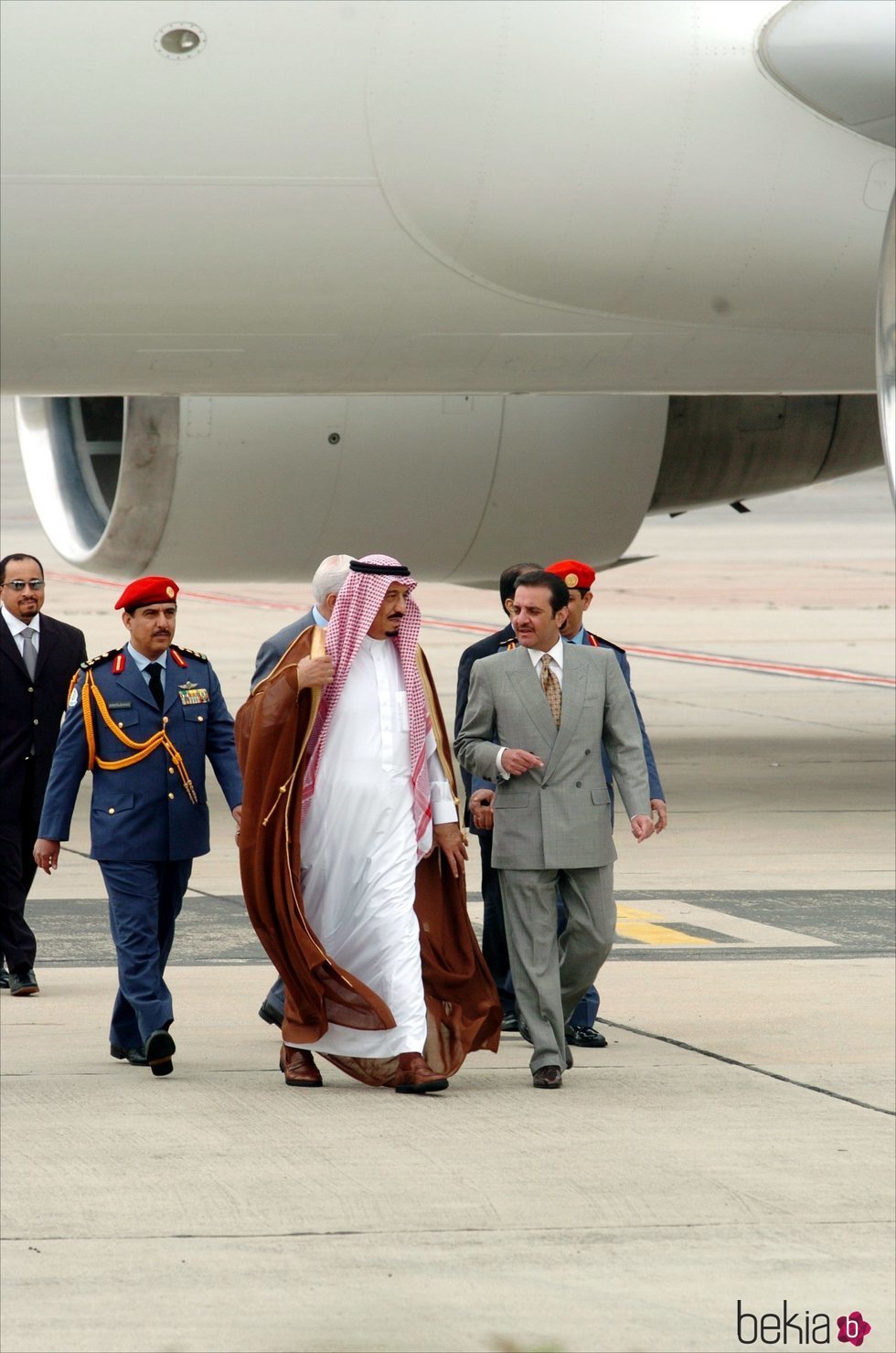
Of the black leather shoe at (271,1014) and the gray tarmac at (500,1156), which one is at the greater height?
the black leather shoe at (271,1014)

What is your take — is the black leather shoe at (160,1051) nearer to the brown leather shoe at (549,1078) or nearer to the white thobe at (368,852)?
the white thobe at (368,852)

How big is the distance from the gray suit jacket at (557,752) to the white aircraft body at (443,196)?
390 cm

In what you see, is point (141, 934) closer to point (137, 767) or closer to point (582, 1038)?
point (137, 767)

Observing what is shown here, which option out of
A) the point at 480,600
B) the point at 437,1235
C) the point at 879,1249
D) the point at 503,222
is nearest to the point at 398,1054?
the point at 437,1235

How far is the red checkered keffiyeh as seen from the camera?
6738 millimetres

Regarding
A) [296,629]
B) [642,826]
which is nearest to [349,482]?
[296,629]

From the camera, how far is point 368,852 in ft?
22.1

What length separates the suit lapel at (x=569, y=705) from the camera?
6926mm

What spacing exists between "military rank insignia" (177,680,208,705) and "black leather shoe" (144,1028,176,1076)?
3.66 feet

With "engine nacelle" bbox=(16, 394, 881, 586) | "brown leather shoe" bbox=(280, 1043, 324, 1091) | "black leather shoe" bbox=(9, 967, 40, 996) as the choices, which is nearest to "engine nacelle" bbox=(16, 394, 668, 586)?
"engine nacelle" bbox=(16, 394, 881, 586)

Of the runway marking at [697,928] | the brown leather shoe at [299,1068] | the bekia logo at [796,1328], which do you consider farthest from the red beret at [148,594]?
the bekia logo at [796,1328]

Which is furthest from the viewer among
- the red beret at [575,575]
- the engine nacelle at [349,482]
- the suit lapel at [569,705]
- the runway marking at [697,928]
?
the engine nacelle at [349,482]

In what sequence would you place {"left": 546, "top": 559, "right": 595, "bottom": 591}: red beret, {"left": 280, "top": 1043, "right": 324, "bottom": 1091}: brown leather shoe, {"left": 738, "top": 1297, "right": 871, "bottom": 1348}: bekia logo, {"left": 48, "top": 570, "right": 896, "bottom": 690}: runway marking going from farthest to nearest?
1. {"left": 48, "top": 570, "right": 896, "bottom": 690}: runway marking
2. {"left": 546, "top": 559, "right": 595, "bottom": 591}: red beret
3. {"left": 280, "top": 1043, "right": 324, "bottom": 1091}: brown leather shoe
4. {"left": 738, "top": 1297, "right": 871, "bottom": 1348}: bekia logo

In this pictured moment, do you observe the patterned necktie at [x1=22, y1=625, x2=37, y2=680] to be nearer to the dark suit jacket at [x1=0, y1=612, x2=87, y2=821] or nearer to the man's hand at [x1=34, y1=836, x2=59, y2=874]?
the dark suit jacket at [x1=0, y1=612, x2=87, y2=821]
